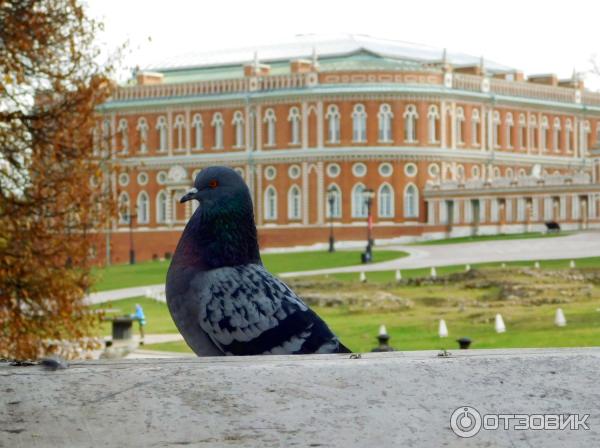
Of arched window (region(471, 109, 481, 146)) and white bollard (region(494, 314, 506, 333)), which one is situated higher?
arched window (region(471, 109, 481, 146))

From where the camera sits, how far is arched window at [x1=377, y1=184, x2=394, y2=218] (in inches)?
3314

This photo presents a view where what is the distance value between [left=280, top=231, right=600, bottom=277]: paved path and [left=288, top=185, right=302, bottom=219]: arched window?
13.9 m

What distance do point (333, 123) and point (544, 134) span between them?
1614 centimetres

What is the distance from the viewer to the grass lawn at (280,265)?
65.0 meters

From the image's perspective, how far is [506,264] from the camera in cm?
5156

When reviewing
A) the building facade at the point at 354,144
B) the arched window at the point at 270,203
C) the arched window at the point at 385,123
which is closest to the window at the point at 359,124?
the building facade at the point at 354,144

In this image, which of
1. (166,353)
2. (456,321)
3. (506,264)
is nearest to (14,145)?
(166,353)

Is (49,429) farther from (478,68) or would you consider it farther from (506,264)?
(478,68)

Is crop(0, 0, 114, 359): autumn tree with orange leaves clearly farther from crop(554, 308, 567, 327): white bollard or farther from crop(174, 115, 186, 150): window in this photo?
crop(174, 115, 186, 150): window

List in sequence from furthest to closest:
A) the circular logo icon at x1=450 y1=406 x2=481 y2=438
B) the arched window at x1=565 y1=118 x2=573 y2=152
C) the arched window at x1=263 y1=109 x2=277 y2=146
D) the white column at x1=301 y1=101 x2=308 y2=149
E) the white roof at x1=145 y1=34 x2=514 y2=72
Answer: the arched window at x1=565 y1=118 x2=573 y2=152
the white roof at x1=145 y1=34 x2=514 y2=72
the arched window at x1=263 y1=109 x2=277 y2=146
the white column at x1=301 y1=101 x2=308 y2=149
the circular logo icon at x1=450 y1=406 x2=481 y2=438

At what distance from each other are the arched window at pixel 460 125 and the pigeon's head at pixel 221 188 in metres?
81.8

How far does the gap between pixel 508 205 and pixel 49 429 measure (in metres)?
77.8

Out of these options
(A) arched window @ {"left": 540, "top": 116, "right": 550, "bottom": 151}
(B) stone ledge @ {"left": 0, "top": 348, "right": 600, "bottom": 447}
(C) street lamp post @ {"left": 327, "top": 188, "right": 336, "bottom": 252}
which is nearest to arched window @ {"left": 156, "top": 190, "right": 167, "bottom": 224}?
(C) street lamp post @ {"left": 327, "top": 188, "right": 336, "bottom": 252}

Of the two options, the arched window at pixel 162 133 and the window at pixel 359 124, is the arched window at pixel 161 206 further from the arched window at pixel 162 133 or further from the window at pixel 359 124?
the window at pixel 359 124
